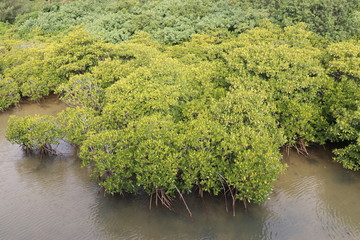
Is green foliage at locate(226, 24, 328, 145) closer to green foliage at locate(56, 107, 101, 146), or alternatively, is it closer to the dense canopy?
the dense canopy

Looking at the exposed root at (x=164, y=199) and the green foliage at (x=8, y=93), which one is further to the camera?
the green foliage at (x=8, y=93)

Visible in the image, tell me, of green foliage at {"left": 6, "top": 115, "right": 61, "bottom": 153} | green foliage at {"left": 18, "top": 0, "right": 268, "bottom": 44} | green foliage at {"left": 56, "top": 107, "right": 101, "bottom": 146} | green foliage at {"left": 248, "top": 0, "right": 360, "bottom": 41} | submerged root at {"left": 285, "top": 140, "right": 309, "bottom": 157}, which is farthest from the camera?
green foliage at {"left": 18, "top": 0, "right": 268, "bottom": 44}

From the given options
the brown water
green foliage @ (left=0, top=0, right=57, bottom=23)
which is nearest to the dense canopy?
the brown water

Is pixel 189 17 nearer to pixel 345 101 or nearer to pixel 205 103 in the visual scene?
pixel 205 103

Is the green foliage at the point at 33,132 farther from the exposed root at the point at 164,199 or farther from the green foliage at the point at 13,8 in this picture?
the green foliage at the point at 13,8

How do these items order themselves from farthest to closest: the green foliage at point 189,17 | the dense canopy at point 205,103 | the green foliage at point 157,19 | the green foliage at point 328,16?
the green foliage at point 157,19 < the green foliage at point 189,17 < the green foliage at point 328,16 < the dense canopy at point 205,103

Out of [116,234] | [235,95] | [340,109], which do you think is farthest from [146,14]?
[116,234]

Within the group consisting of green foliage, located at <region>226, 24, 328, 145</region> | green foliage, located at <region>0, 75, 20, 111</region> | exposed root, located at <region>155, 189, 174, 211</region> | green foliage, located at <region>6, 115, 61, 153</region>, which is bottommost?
exposed root, located at <region>155, 189, 174, 211</region>

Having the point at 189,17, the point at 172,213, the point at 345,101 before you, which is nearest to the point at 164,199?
the point at 172,213

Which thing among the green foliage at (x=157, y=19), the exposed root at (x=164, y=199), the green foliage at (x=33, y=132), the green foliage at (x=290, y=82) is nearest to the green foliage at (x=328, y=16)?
the green foliage at (x=157, y=19)
